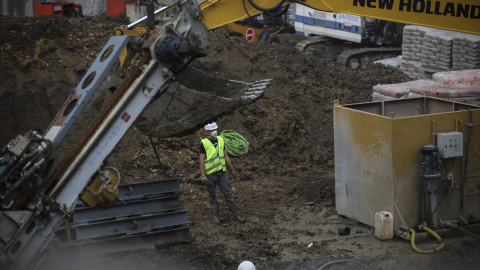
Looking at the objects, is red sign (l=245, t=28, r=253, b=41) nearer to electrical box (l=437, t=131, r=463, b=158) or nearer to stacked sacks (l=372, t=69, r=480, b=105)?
stacked sacks (l=372, t=69, r=480, b=105)

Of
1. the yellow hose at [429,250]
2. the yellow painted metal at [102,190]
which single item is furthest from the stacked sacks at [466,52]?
the yellow painted metal at [102,190]

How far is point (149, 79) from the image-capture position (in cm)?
842

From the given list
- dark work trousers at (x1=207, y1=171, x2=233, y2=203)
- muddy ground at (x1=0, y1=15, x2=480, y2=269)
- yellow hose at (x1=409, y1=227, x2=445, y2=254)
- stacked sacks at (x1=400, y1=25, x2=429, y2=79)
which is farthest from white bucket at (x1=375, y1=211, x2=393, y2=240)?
stacked sacks at (x1=400, y1=25, x2=429, y2=79)

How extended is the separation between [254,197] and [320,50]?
1187 cm

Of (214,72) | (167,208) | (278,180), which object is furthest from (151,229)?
(214,72)

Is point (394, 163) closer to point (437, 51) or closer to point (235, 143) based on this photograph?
point (235, 143)

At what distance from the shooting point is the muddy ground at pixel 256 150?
33.9ft

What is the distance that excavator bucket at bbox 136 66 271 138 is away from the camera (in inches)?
593

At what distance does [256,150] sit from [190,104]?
167cm

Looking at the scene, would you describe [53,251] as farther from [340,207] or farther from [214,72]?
[214,72]

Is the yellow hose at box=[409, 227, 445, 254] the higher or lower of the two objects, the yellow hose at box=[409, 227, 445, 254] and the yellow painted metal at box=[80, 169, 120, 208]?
the lower

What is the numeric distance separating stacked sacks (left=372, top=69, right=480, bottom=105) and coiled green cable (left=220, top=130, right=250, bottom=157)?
2913 millimetres

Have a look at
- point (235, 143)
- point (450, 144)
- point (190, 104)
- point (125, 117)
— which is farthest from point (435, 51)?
point (125, 117)

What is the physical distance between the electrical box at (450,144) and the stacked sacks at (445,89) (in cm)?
178
